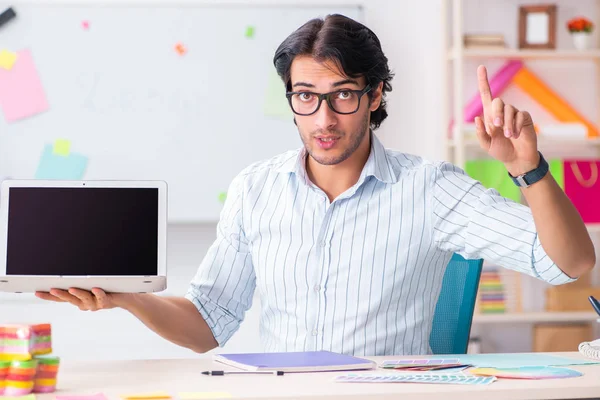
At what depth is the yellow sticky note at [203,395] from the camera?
1.25m

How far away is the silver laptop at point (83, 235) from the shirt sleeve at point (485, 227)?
648 millimetres

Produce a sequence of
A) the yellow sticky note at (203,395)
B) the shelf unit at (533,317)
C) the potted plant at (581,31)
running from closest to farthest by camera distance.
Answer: the yellow sticky note at (203,395) → the shelf unit at (533,317) → the potted plant at (581,31)

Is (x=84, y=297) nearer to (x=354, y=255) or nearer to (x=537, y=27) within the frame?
(x=354, y=255)

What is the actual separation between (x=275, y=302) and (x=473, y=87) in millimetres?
1960

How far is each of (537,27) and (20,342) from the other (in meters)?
2.72

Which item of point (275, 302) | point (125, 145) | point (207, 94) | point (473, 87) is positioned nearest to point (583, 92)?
point (473, 87)

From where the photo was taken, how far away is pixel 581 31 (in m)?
3.39

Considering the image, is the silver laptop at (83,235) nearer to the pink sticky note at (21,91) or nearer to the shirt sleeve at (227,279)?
the shirt sleeve at (227,279)

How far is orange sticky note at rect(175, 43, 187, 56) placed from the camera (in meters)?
3.23

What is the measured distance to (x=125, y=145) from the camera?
3.21 meters

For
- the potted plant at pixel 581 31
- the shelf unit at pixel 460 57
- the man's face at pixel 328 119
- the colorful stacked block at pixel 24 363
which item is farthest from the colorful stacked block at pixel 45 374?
the potted plant at pixel 581 31

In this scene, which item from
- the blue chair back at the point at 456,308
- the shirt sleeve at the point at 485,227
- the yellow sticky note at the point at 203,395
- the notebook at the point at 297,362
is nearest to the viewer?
the yellow sticky note at the point at 203,395

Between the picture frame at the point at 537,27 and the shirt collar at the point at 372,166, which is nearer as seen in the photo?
the shirt collar at the point at 372,166

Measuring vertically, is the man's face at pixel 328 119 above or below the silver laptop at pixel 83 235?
above
